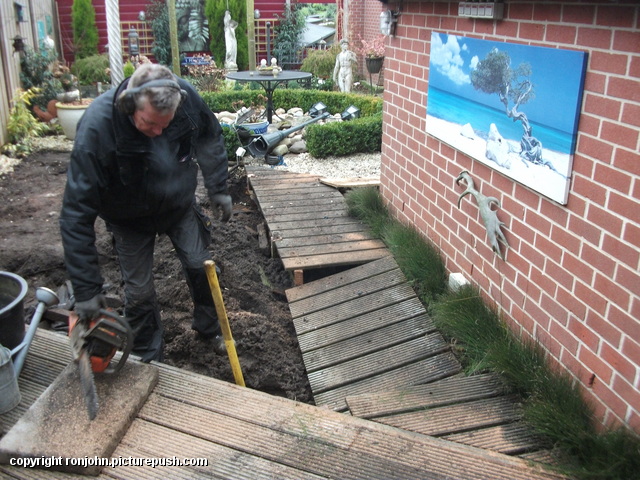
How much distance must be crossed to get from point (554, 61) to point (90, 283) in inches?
95.2

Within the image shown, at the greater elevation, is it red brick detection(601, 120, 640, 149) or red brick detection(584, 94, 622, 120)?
red brick detection(584, 94, 622, 120)

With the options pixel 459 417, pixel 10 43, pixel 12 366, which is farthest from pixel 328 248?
pixel 10 43

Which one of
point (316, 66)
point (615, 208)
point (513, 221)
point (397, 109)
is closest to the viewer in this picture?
point (615, 208)

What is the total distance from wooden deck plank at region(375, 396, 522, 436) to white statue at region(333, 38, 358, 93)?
10.3 metres

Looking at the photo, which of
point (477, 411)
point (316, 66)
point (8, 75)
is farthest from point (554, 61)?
point (316, 66)

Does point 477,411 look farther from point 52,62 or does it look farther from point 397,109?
point 52,62

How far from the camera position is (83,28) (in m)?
16.5

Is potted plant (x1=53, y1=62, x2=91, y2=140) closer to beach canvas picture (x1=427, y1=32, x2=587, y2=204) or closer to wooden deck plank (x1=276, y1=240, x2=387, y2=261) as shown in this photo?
wooden deck plank (x1=276, y1=240, x2=387, y2=261)

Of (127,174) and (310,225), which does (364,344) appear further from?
(310,225)

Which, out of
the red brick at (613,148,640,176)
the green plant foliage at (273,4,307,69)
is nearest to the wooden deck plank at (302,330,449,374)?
the red brick at (613,148,640,176)

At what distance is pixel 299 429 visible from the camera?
8.61 ft

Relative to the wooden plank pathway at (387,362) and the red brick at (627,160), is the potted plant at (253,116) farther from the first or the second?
the red brick at (627,160)

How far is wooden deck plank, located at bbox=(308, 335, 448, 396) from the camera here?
350 centimetres

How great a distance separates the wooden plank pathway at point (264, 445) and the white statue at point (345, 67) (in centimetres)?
1047
